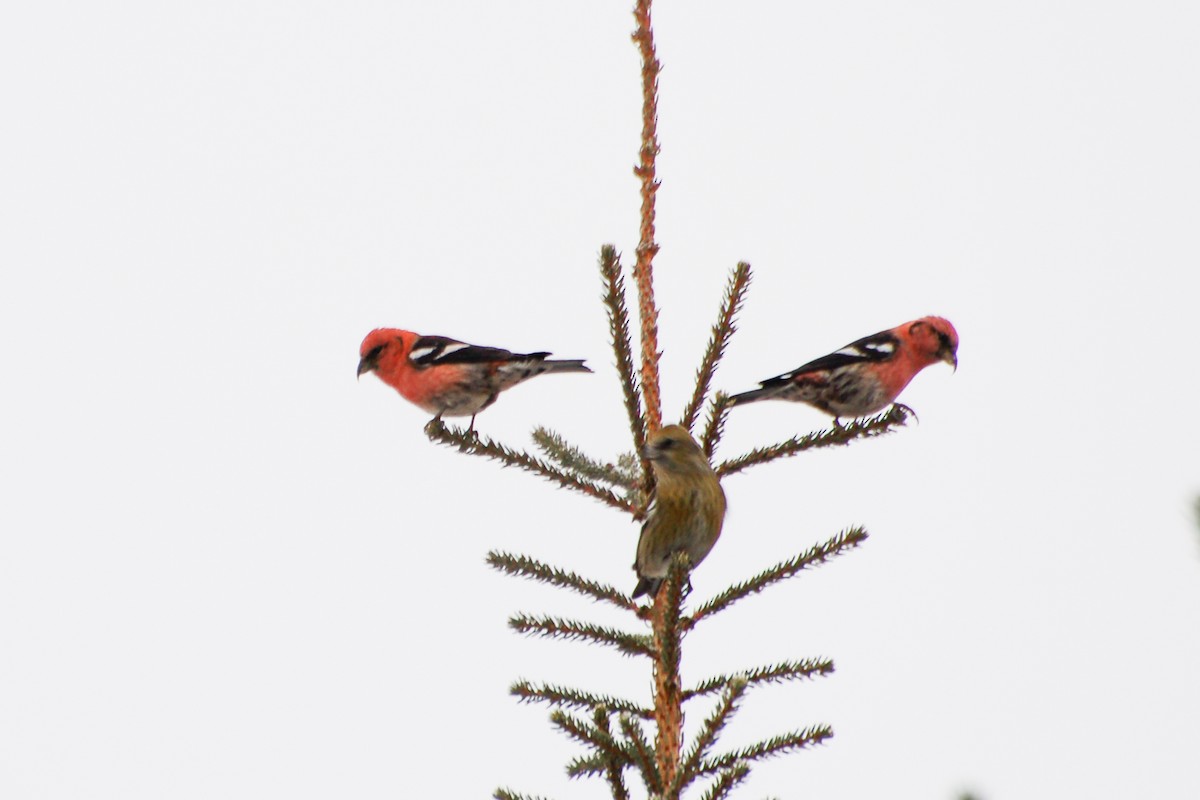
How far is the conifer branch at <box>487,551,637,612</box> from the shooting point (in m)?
3.49

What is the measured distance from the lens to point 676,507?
4070mm

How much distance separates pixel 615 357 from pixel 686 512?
2.76 ft

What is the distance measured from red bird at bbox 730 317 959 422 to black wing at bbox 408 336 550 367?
1.26 metres

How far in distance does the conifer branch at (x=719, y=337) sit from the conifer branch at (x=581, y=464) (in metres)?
0.43

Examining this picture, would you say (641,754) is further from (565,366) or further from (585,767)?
(565,366)

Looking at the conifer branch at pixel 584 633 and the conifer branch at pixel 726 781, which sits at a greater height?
the conifer branch at pixel 584 633

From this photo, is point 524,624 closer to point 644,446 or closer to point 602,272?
point 644,446

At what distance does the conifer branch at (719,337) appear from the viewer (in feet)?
12.0

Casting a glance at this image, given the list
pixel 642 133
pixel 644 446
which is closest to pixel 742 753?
pixel 644 446

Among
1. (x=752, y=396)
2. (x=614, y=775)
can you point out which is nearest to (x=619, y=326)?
(x=614, y=775)

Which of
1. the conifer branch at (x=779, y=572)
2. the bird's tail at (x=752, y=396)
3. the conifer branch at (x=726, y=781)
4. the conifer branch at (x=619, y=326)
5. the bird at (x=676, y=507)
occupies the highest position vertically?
the bird's tail at (x=752, y=396)

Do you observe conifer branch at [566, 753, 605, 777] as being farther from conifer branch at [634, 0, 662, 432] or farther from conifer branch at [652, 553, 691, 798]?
conifer branch at [634, 0, 662, 432]

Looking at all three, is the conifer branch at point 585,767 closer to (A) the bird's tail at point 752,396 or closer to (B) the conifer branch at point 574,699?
(B) the conifer branch at point 574,699

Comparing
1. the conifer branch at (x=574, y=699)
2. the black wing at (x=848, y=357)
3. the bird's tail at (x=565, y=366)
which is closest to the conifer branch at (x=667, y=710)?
the conifer branch at (x=574, y=699)
